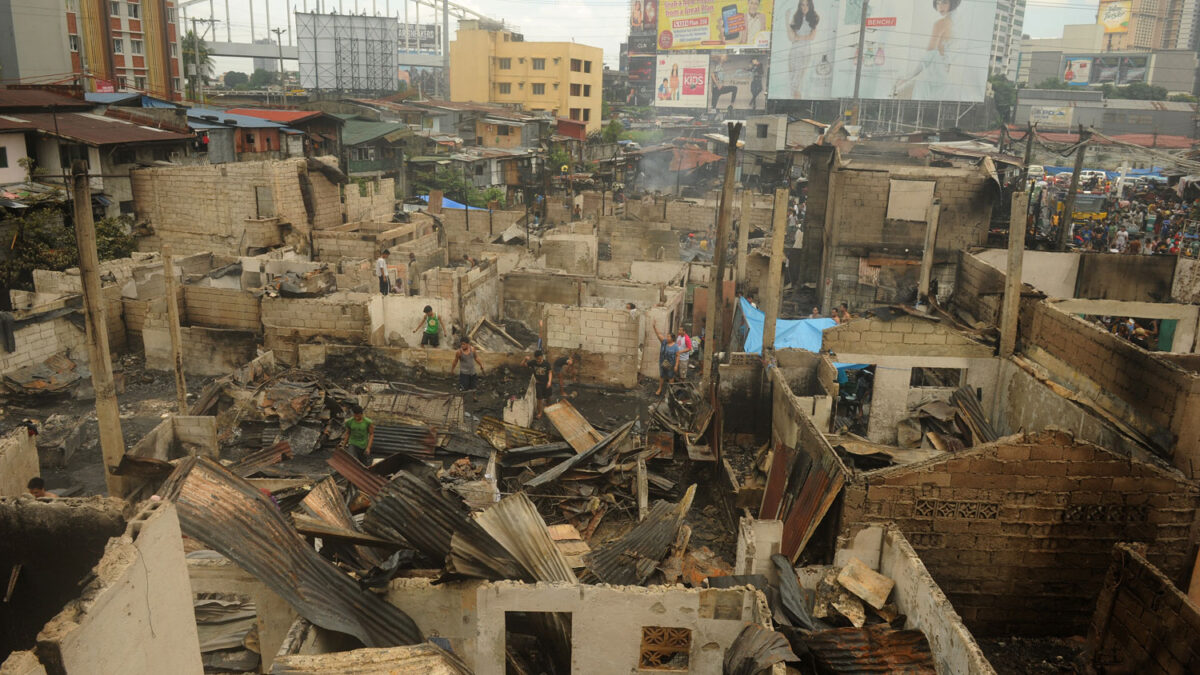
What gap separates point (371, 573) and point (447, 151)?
35.6m

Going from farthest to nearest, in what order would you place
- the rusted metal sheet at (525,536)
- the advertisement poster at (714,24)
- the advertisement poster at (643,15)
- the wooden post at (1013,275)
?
1. the advertisement poster at (643,15)
2. the advertisement poster at (714,24)
3. the wooden post at (1013,275)
4. the rusted metal sheet at (525,536)

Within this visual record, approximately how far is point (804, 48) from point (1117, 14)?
78.2 meters

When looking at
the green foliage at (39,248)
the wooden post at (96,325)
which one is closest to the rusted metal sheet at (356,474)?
the wooden post at (96,325)

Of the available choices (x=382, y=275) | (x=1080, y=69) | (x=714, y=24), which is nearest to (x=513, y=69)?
(x=714, y=24)

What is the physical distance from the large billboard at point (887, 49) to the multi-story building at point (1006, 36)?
4803 cm

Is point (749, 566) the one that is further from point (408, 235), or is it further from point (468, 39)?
point (468, 39)

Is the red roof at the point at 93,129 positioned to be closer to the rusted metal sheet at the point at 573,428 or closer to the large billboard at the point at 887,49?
the rusted metal sheet at the point at 573,428

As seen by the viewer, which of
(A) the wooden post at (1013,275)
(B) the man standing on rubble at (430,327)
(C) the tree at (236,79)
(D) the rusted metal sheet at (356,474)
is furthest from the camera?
(C) the tree at (236,79)

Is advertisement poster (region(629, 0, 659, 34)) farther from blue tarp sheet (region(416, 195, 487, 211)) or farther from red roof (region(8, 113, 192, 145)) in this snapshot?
red roof (region(8, 113, 192, 145))

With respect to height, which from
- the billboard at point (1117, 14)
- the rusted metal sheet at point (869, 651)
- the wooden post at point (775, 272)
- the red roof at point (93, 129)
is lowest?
the rusted metal sheet at point (869, 651)

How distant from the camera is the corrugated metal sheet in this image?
28.2 ft

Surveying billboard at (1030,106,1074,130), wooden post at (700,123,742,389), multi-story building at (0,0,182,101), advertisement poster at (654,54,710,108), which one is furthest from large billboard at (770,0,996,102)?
wooden post at (700,123,742,389)

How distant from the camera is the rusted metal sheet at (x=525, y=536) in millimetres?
7102

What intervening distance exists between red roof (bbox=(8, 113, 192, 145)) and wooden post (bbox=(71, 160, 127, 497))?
1555 cm
